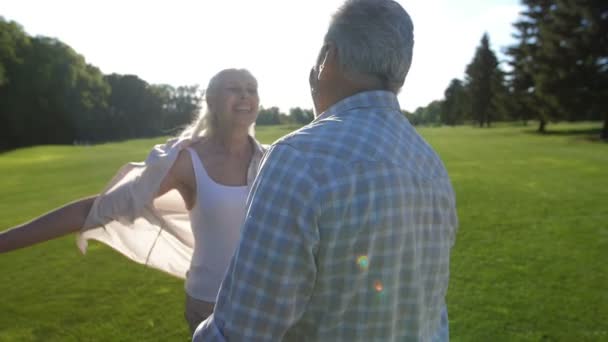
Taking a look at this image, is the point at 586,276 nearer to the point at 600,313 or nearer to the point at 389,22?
the point at 600,313

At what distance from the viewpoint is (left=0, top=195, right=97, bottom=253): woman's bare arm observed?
86.7 inches

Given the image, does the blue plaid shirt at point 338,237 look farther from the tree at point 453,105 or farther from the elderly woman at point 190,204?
the tree at point 453,105

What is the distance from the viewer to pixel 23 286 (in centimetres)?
665

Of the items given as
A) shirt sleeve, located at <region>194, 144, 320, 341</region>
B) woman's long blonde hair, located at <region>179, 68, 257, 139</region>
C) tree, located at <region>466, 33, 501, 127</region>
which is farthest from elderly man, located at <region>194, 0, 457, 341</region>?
tree, located at <region>466, 33, 501, 127</region>

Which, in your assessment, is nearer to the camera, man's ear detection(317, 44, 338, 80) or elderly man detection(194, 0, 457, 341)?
elderly man detection(194, 0, 457, 341)

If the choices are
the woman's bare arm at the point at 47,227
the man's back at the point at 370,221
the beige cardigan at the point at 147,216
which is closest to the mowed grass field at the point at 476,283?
the beige cardigan at the point at 147,216

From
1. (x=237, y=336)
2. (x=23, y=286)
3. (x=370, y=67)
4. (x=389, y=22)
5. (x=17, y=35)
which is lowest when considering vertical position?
(x=23, y=286)

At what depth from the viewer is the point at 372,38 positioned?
54.9 inches

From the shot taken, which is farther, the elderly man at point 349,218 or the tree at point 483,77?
the tree at point 483,77

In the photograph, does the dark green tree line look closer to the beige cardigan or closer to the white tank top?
the beige cardigan

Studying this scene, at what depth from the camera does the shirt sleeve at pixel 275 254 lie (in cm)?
118

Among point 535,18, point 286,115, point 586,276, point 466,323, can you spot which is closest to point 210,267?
point 466,323

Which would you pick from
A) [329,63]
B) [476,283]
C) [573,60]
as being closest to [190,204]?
[329,63]

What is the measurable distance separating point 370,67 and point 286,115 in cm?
10161
